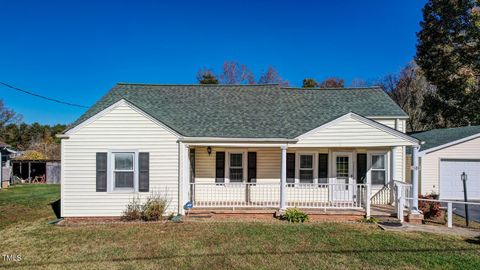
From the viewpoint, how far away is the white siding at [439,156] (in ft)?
49.4

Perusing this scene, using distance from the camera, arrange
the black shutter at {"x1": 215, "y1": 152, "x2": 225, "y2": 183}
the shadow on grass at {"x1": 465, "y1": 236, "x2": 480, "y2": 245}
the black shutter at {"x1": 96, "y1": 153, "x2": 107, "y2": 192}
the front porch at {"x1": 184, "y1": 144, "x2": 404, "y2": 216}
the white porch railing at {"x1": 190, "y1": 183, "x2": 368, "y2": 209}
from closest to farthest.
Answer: the shadow on grass at {"x1": 465, "y1": 236, "x2": 480, "y2": 245} → the black shutter at {"x1": 96, "y1": 153, "x2": 107, "y2": 192} → the white porch railing at {"x1": 190, "y1": 183, "x2": 368, "y2": 209} → the front porch at {"x1": 184, "y1": 144, "x2": 404, "y2": 216} → the black shutter at {"x1": 215, "y1": 152, "x2": 225, "y2": 183}

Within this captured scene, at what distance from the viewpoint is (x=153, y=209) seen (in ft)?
32.2

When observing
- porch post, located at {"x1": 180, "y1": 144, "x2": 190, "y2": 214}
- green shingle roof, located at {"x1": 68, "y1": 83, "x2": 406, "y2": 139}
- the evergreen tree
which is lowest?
porch post, located at {"x1": 180, "y1": 144, "x2": 190, "y2": 214}

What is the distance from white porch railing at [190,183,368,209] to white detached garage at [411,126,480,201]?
19.6ft

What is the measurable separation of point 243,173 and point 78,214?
→ 20.7 ft

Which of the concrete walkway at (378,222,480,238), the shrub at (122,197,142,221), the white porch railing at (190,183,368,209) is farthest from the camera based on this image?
the white porch railing at (190,183,368,209)

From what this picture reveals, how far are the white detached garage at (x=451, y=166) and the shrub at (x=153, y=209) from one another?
520 inches

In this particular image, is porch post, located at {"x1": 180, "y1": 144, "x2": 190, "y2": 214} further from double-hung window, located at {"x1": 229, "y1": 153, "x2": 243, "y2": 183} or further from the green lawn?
double-hung window, located at {"x1": 229, "y1": 153, "x2": 243, "y2": 183}

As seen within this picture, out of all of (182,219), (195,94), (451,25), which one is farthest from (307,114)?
Answer: (451,25)

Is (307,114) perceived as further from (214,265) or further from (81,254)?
(81,254)

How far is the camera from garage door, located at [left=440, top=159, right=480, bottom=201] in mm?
15172

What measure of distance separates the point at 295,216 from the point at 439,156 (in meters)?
10.3

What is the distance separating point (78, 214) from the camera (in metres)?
10.1

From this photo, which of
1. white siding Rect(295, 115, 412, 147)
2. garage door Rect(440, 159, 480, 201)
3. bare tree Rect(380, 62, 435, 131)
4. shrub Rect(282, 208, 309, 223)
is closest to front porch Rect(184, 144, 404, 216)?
shrub Rect(282, 208, 309, 223)
